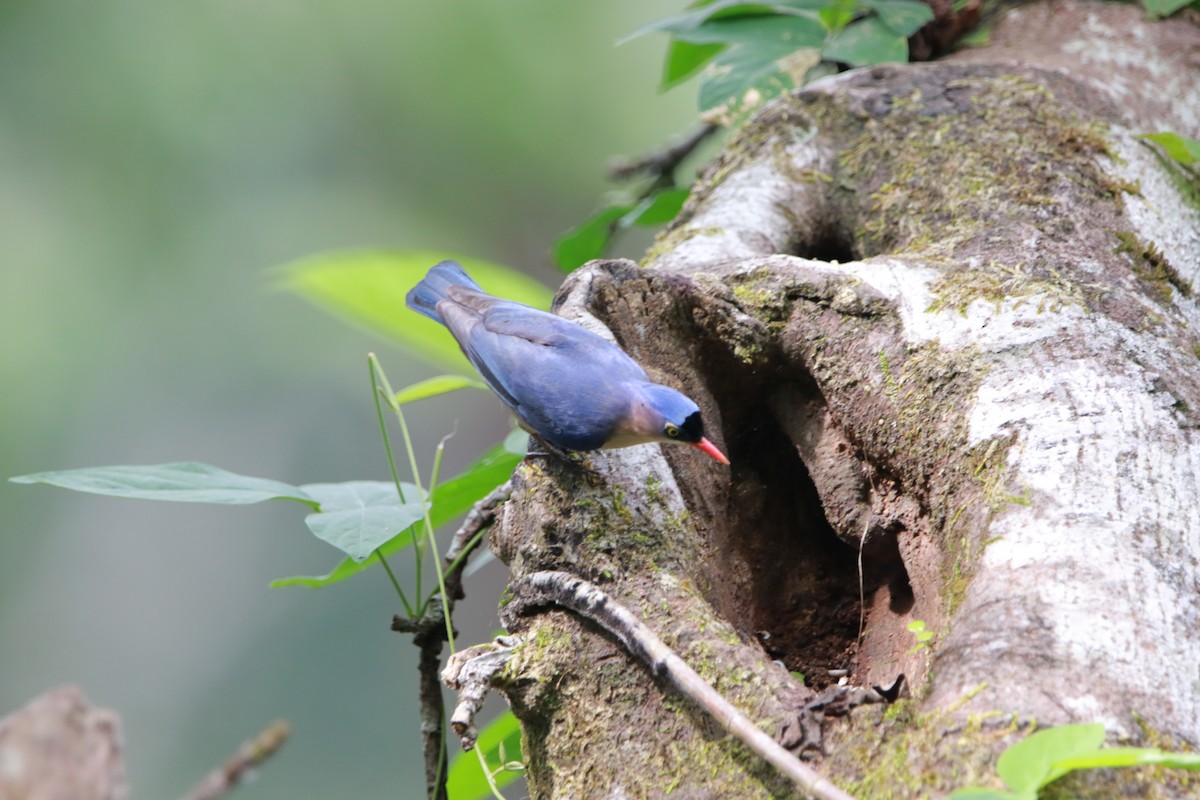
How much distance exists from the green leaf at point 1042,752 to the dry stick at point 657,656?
0.25m

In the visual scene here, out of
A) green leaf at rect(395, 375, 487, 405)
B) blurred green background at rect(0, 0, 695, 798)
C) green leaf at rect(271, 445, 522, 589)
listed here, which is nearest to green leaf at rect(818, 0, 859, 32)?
green leaf at rect(395, 375, 487, 405)

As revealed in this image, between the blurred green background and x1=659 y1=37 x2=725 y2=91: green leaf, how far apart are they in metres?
3.84

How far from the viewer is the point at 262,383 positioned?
7.90 metres

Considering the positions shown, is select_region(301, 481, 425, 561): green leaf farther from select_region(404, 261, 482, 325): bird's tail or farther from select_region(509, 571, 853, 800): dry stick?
select_region(404, 261, 482, 325): bird's tail

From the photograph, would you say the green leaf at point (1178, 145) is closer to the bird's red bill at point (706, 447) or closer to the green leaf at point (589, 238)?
the bird's red bill at point (706, 447)

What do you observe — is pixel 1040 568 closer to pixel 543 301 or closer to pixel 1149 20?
pixel 543 301

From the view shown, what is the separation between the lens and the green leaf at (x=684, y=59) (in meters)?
4.12

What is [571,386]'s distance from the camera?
2.33 metres

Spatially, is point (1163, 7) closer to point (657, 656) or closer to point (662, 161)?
point (662, 161)

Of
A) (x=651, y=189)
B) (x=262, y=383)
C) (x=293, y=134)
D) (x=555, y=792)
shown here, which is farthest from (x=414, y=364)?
(x=555, y=792)

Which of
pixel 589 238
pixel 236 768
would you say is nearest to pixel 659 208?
pixel 589 238

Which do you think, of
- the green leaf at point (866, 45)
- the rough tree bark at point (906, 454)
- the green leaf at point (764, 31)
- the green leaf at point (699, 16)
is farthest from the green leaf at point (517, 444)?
the green leaf at point (866, 45)

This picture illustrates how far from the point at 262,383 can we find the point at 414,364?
1.58 meters

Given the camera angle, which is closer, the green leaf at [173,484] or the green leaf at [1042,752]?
the green leaf at [1042,752]
